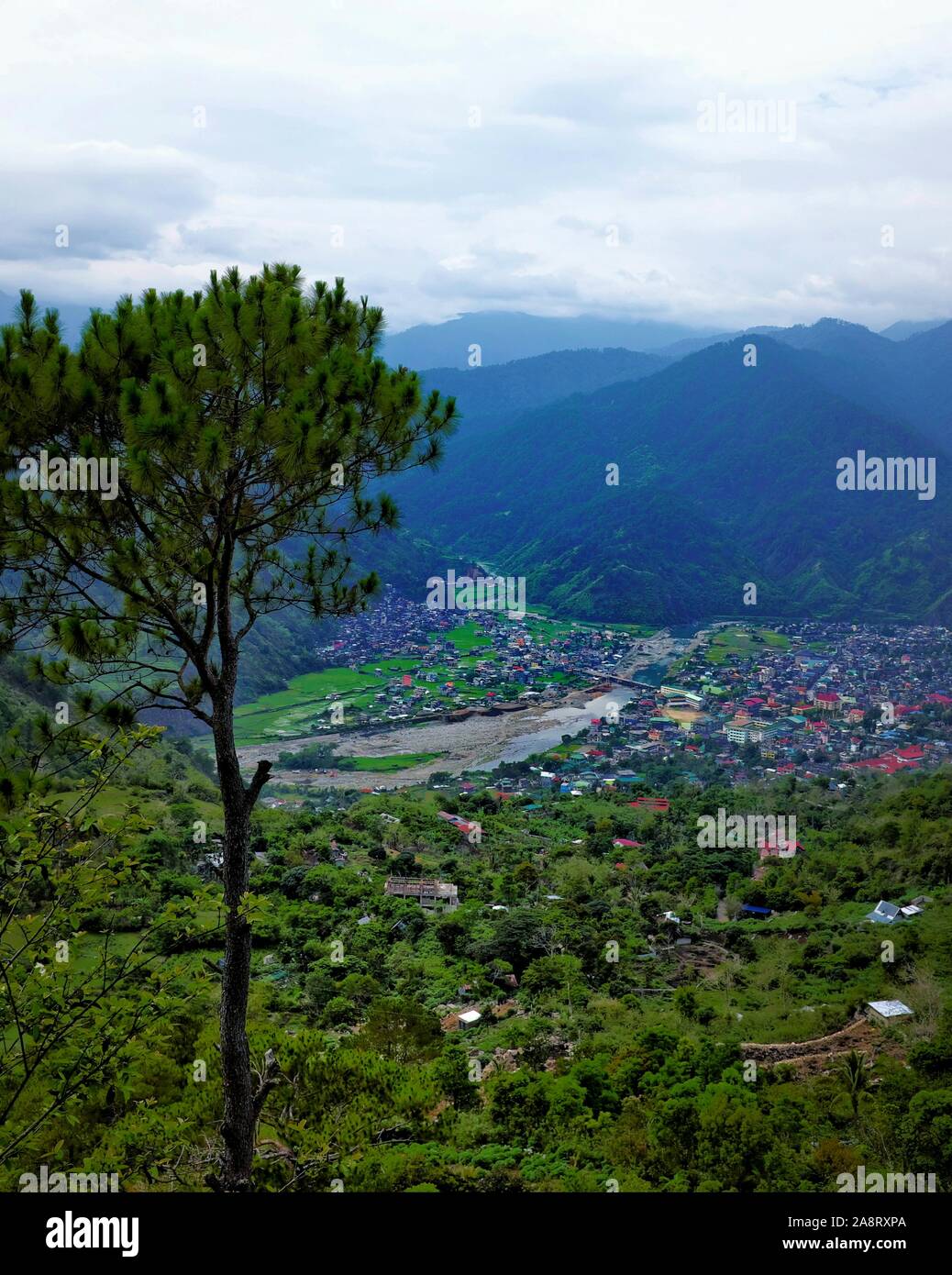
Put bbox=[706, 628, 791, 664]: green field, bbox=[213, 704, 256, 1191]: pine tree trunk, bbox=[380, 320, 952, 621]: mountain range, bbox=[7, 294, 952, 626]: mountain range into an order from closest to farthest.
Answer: bbox=[213, 704, 256, 1191]: pine tree trunk
bbox=[706, 628, 791, 664]: green field
bbox=[7, 294, 952, 626]: mountain range
bbox=[380, 320, 952, 621]: mountain range

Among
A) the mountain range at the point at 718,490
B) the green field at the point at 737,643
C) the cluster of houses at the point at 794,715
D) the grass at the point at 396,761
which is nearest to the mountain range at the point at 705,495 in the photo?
the mountain range at the point at 718,490

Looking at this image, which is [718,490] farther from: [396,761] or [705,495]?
[396,761]

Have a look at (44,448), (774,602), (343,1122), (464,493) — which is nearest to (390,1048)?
(343,1122)

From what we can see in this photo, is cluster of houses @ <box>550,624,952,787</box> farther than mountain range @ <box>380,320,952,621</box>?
No

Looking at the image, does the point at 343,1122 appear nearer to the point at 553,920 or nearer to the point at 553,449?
the point at 553,920

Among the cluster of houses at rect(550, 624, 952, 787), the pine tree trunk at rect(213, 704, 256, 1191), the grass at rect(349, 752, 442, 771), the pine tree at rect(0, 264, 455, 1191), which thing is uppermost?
the pine tree at rect(0, 264, 455, 1191)

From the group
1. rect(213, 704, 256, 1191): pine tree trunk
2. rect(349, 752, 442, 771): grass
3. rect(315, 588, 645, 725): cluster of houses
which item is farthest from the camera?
rect(315, 588, 645, 725): cluster of houses

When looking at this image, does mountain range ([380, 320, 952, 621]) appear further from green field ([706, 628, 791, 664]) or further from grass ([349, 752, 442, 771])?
grass ([349, 752, 442, 771])

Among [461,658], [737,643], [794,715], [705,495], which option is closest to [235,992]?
[794,715]

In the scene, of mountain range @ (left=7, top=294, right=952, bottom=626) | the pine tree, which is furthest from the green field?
the pine tree
